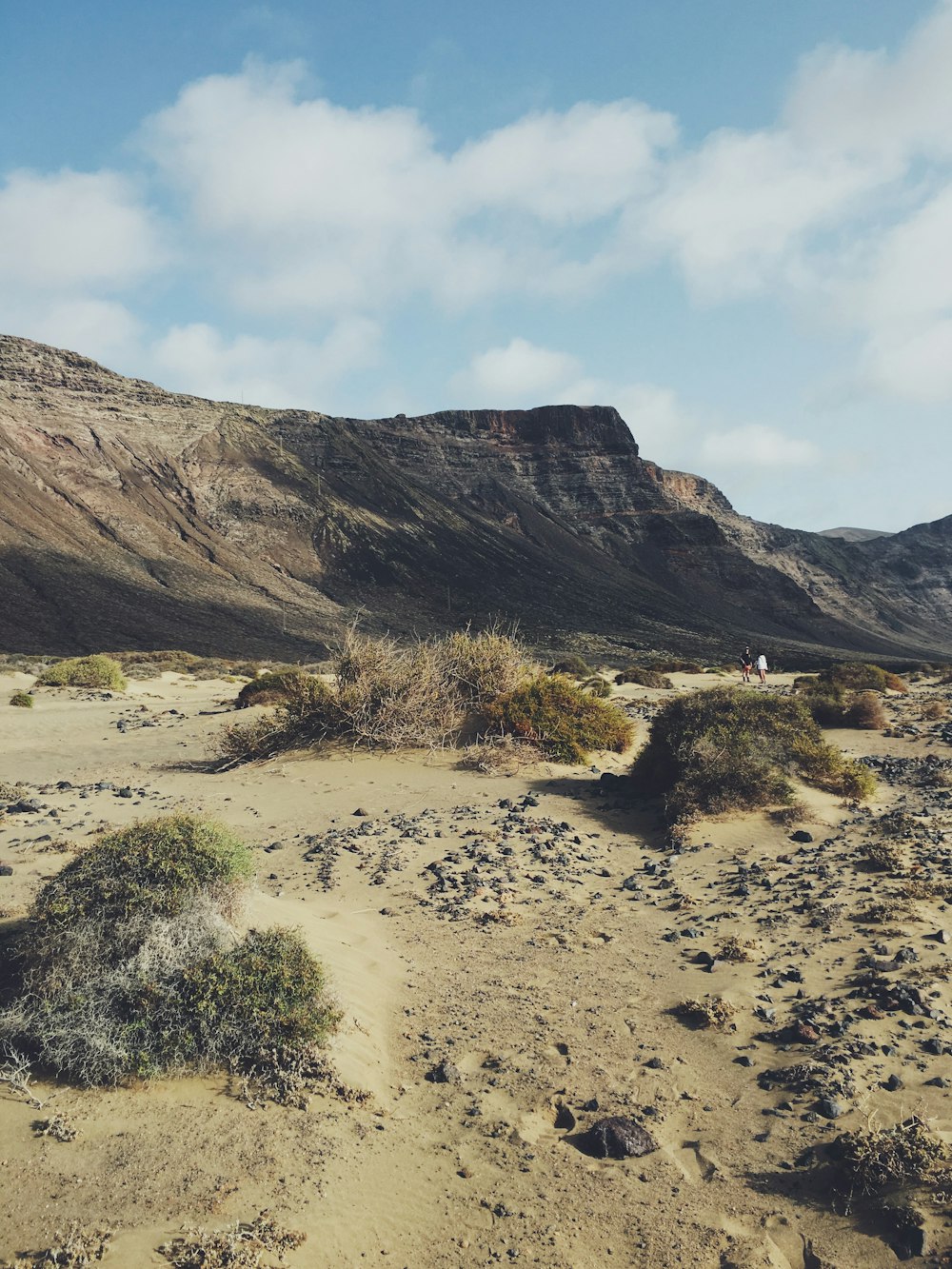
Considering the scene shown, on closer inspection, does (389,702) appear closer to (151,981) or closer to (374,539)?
(151,981)

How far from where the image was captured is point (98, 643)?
51.1m

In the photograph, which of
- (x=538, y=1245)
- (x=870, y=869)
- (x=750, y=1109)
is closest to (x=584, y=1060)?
(x=750, y=1109)

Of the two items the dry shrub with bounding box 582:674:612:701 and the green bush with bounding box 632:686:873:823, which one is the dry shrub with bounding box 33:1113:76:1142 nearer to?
the green bush with bounding box 632:686:873:823

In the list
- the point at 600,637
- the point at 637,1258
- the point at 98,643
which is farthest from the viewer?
the point at 600,637

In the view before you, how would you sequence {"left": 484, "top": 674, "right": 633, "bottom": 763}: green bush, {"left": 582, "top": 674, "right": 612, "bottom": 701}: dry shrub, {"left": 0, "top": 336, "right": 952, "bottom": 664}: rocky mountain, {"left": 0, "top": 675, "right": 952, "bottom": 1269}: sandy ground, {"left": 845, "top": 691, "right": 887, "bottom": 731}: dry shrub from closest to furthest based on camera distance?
{"left": 0, "top": 675, "right": 952, "bottom": 1269}: sandy ground, {"left": 484, "top": 674, "right": 633, "bottom": 763}: green bush, {"left": 845, "top": 691, "right": 887, "bottom": 731}: dry shrub, {"left": 582, "top": 674, "right": 612, "bottom": 701}: dry shrub, {"left": 0, "top": 336, "right": 952, "bottom": 664}: rocky mountain

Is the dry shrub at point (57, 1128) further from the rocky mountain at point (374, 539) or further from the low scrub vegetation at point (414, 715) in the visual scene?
the rocky mountain at point (374, 539)

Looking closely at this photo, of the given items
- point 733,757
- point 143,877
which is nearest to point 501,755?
point 733,757

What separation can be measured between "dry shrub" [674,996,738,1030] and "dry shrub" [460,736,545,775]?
722cm

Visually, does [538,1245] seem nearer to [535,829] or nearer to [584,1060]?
[584,1060]

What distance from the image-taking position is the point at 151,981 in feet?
15.0

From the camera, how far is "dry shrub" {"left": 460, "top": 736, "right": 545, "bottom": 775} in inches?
507

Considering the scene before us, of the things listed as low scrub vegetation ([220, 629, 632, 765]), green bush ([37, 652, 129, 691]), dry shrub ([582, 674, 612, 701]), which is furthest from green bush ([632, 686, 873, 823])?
green bush ([37, 652, 129, 691])

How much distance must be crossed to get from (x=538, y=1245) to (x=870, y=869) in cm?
565

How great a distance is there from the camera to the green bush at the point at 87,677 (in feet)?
86.8
